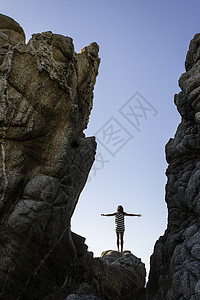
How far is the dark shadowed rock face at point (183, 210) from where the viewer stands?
30.3 ft

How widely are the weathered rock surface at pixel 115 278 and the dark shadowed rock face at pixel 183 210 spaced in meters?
2.57

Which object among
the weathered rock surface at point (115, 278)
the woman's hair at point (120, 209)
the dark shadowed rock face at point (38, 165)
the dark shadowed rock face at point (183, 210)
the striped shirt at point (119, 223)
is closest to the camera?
the dark shadowed rock face at point (183, 210)

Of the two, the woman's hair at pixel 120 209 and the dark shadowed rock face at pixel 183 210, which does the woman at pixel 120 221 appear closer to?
the woman's hair at pixel 120 209

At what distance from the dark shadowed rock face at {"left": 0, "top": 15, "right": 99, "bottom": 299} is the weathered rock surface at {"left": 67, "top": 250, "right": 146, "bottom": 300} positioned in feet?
4.94

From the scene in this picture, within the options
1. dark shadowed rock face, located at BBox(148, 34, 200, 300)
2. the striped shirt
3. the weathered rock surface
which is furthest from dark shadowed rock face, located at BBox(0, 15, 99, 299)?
the striped shirt

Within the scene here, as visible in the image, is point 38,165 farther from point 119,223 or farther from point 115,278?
point 119,223

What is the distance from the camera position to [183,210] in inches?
470

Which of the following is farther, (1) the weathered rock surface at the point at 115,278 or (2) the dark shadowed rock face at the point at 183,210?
(1) the weathered rock surface at the point at 115,278

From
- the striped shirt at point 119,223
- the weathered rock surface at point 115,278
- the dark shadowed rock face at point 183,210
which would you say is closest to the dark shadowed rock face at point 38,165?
the weathered rock surface at point 115,278

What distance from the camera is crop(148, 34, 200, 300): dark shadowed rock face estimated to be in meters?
9.25

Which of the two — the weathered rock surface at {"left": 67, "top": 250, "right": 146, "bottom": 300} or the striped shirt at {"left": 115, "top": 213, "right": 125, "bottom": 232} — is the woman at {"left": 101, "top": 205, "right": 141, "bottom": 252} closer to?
the striped shirt at {"left": 115, "top": 213, "right": 125, "bottom": 232}

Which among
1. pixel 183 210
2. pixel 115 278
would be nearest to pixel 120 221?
pixel 115 278

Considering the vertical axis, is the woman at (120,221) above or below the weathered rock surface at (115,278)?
above

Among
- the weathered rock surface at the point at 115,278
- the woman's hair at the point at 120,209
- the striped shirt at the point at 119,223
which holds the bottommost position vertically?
the weathered rock surface at the point at 115,278
